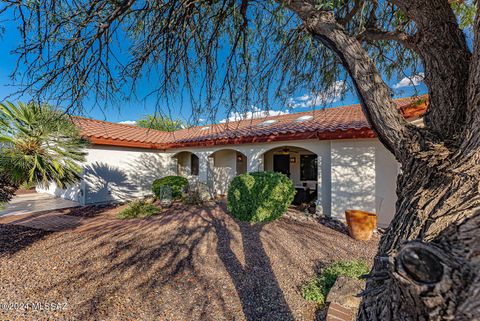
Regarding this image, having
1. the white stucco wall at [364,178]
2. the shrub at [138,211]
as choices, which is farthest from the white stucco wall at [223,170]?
the white stucco wall at [364,178]

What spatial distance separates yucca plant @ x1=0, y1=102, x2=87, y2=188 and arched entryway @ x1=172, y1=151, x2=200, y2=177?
382 inches

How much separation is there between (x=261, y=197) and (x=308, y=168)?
8.36m

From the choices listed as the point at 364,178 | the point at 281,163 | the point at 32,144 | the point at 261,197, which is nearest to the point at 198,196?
the point at 261,197

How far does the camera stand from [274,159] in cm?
1441

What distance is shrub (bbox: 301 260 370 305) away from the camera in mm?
3197

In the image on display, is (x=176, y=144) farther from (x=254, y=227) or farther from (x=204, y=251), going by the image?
(x=204, y=251)

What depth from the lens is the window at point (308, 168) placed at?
13680 millimetres

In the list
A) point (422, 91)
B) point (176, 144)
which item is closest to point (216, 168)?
point (176, 144)

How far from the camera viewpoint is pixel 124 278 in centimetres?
358

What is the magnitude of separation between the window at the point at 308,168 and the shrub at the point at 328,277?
9.86 meters

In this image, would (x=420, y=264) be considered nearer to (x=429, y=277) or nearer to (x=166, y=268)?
(x=429, y=277)

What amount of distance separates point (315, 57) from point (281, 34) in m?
0.78

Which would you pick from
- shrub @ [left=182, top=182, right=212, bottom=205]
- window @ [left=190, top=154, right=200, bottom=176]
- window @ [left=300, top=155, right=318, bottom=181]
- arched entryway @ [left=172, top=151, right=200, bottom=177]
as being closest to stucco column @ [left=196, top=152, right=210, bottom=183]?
shrub @ [left=182, top=182, right=212, bottom=205]

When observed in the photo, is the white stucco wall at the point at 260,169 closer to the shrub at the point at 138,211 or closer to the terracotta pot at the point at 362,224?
the terracotta pot at the point at 362,224
